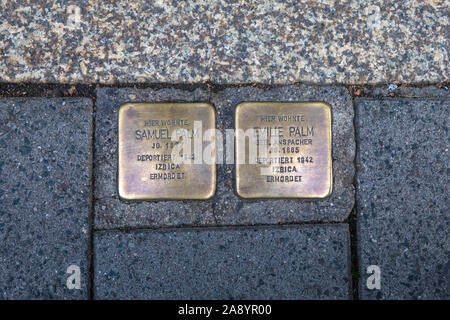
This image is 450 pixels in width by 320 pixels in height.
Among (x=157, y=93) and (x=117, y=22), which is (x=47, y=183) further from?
(x=117, y=22)

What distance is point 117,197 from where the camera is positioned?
63.1 inches

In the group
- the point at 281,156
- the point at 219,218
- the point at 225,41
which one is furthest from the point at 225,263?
the point at 225,41

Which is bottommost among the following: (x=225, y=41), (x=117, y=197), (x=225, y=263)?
(x=225, y=263)

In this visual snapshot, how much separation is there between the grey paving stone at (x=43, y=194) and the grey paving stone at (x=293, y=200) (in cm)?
65

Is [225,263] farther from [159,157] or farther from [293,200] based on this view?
[159,157]

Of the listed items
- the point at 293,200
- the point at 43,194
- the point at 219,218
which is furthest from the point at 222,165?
the point at 43,194

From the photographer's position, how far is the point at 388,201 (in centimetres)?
164

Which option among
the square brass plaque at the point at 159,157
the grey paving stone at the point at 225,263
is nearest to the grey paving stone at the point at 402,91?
the grey paving stone at the point at 225,263

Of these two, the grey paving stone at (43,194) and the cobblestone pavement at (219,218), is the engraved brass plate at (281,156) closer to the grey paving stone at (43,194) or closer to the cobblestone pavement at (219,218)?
the cobblestone pavement at (219,218)

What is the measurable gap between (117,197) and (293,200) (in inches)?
33.8

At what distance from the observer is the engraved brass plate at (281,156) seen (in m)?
1.60

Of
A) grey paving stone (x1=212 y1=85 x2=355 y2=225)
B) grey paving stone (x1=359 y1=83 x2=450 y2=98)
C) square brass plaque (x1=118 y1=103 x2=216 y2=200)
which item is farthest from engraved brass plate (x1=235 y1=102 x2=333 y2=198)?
grey paving stone (x1=359 y1=83 x2=450 y2=98)

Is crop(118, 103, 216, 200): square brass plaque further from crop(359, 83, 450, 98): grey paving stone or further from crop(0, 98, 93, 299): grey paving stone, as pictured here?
crop(359, 83, 450, 98): grey paving stone

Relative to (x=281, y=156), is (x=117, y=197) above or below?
below
